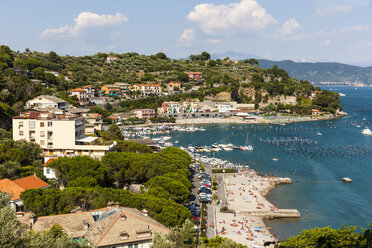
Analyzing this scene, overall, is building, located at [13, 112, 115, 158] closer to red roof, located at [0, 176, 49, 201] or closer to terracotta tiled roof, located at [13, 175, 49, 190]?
terracotta tiled roof, located at [13, 175, 49, 190]

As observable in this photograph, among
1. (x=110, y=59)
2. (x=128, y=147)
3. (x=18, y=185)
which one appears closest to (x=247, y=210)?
(x=128, y=147)

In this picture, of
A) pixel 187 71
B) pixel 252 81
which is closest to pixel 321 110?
pixel 252 81

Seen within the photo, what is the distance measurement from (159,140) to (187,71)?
65137 mm

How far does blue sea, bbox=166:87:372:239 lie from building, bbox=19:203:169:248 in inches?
614

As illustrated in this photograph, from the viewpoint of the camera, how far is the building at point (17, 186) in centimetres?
1936

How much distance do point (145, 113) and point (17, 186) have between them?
63.1m

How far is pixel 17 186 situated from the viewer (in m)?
20.6

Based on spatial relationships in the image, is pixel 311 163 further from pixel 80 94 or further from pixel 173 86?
pixel 173 86

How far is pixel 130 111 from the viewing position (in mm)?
85812

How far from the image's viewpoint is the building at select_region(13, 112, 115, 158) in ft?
94.4

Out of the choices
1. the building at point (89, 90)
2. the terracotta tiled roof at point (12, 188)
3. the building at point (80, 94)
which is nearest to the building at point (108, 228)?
the terracotta tiled roof at point (12, 188)

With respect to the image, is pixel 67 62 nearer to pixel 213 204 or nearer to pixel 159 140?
pixel 159 140

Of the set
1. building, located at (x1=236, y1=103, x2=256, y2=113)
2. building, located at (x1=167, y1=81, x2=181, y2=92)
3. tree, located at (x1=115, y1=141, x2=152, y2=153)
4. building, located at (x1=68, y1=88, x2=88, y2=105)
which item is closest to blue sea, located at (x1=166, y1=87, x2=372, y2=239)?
tree, located at (x1=115, y1=141, x2=152, y2=153)

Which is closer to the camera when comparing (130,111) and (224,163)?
(224,163)
